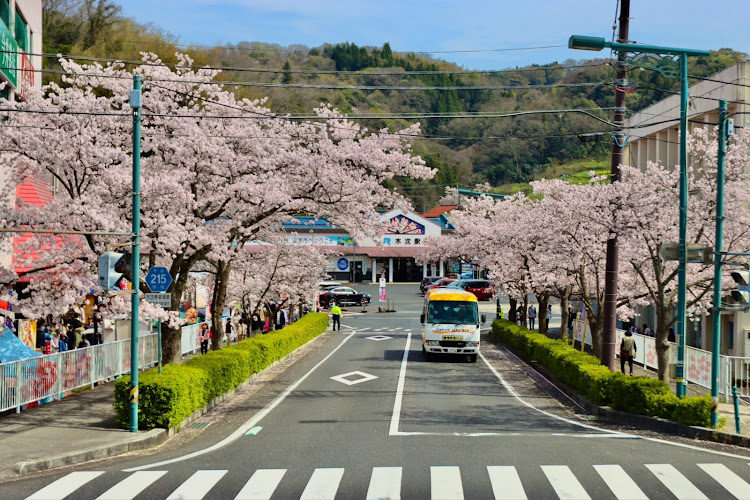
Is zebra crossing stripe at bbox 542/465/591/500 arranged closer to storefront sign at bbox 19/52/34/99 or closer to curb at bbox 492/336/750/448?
curb at bbox 492/336/750/448

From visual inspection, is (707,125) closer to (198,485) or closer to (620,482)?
(620,482)

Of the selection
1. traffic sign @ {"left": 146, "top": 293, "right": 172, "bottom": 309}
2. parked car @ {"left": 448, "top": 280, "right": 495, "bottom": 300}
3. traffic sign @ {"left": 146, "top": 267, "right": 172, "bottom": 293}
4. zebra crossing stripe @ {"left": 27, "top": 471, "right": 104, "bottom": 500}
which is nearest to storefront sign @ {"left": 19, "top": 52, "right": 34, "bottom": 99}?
traffic sign @ {"left": 146, "top": 267, "right": 172, "bottom": 293}

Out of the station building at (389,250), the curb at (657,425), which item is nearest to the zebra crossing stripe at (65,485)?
the curb at (657,425)

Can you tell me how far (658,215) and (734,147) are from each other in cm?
289

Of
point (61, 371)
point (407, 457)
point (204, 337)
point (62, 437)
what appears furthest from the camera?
point (204, 337)

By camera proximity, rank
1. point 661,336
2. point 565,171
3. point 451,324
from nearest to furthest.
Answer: point 661,336
point 451,324
point 565,171

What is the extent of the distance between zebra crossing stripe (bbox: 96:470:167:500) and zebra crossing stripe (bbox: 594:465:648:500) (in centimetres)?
695

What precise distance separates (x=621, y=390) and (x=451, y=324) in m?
13.2

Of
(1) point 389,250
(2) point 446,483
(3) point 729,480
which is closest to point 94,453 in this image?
(2) point 446,483

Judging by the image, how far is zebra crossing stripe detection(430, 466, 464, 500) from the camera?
10841mm

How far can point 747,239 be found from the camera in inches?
884

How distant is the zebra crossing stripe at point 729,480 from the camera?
1117 cm

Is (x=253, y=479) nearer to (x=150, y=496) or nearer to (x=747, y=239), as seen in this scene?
(x=150, y=496)

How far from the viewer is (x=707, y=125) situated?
3366 centimetres
